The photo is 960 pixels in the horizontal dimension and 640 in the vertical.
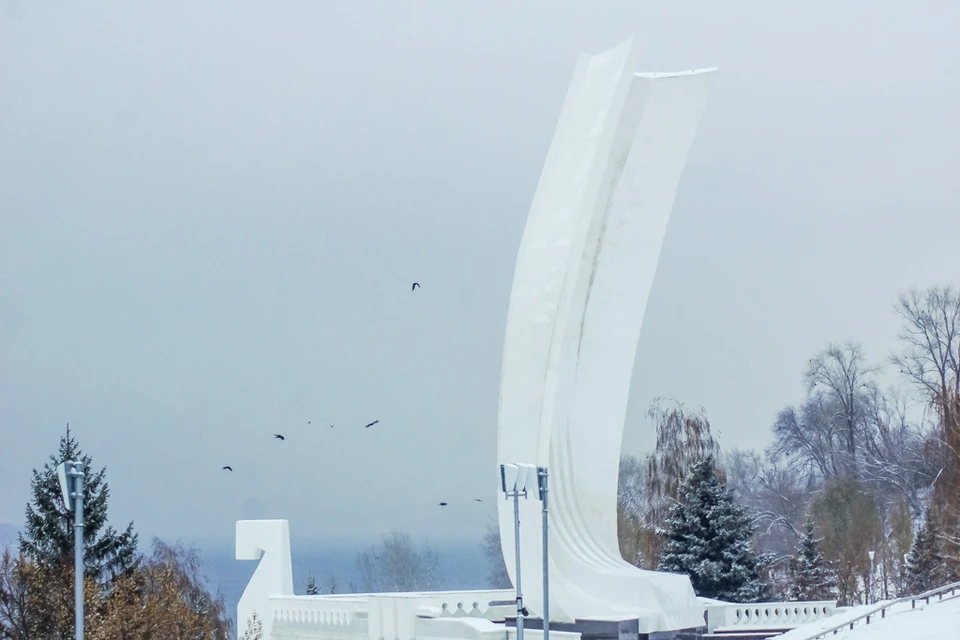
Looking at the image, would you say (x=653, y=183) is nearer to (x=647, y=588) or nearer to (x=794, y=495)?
(x=647, y=588)

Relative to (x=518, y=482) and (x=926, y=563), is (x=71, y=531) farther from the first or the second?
(x=926, y=563)

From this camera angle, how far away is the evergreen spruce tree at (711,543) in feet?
79.5

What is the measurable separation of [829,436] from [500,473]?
30.5 m

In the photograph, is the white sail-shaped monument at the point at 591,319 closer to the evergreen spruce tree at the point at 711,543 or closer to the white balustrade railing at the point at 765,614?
the white balustrade railing at the point at 765,614

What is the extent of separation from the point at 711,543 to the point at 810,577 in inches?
120

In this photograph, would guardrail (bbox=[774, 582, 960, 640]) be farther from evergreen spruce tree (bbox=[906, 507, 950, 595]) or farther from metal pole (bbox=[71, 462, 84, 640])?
metal pole (bbox=[71, 462, 84, 640])


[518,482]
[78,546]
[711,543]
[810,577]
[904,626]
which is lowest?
[904,626]

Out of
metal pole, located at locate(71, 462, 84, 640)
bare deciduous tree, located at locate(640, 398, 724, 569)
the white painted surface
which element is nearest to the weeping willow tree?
bare deciduous tree, located at locate(640, 398, 724, 569)

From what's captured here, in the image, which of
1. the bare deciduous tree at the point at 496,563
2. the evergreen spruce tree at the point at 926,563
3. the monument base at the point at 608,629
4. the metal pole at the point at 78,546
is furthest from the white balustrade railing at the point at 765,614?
the bare deciduous tree at the point at 496,563

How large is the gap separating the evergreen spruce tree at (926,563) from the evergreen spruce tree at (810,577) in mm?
1702

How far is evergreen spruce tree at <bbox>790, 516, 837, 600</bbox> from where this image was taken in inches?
1030

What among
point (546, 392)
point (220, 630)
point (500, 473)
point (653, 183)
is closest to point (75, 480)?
point (500, 473)

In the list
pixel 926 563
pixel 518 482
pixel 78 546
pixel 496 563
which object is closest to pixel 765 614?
pixel 518 482

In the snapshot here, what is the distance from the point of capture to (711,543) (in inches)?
965
